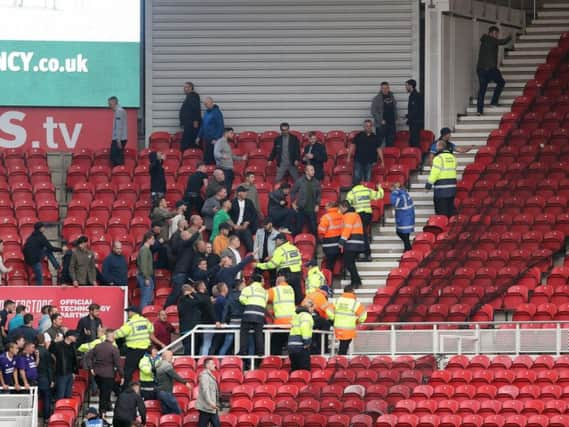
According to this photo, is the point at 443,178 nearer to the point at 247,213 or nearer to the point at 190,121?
the point at 247,213

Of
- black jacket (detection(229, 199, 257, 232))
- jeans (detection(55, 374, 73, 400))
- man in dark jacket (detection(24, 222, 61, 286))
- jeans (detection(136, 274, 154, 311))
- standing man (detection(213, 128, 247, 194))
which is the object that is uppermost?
standing man (detection(213, 128, 247, 194))

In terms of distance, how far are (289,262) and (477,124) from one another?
6.66 metres

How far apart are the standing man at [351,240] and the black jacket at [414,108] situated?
3.82m

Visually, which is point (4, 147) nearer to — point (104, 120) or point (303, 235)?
point (104, 120)

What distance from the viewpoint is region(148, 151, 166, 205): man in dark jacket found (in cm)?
3209

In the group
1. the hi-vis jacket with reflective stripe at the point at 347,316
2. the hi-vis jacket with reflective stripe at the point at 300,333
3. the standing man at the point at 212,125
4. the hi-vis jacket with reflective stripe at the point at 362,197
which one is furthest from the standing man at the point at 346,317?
the standing man at the point at 212,125

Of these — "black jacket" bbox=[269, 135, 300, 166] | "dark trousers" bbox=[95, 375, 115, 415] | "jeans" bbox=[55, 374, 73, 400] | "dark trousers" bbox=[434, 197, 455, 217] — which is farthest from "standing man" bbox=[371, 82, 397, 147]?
"jeans" bbox=[55, 374, 73, 400]

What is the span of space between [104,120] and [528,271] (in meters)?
9.12

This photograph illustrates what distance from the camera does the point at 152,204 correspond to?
3206 cm

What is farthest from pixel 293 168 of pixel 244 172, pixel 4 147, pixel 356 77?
pixel 4 147

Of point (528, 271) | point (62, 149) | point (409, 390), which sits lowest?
point (409, 390)

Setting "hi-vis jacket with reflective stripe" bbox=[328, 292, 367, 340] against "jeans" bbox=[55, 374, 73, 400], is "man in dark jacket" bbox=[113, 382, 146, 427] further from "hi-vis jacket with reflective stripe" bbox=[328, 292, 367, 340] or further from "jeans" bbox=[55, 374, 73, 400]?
"hi-vis jacket with reflective stripe" bbox=[328, 292, 367, 340]

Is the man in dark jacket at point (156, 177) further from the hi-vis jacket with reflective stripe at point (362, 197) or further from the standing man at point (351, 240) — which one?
the standing man at point (351, 240)

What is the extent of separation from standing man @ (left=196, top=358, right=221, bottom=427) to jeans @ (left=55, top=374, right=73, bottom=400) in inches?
81.9
